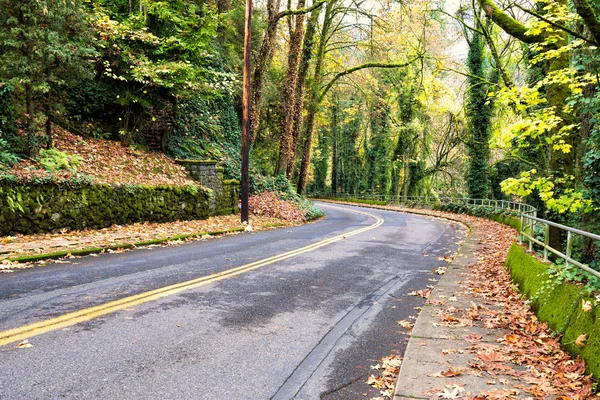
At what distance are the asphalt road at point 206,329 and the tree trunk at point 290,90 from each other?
16.2 meters

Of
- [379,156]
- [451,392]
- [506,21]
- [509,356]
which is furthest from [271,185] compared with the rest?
[379,156]

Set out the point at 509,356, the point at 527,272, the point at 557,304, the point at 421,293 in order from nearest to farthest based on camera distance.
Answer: the point at 509,356, the point at 557,304, the point at 527,272, the point at 421,293

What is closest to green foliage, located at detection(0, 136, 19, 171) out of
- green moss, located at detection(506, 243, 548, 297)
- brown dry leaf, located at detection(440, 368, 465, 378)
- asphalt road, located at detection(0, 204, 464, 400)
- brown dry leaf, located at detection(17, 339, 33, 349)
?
asphalt road, located at detection(0, 204, 464, 400)

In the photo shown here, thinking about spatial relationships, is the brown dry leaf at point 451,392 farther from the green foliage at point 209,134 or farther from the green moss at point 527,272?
the green foliage at point 209,134

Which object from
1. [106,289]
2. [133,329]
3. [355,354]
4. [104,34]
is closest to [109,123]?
[104,34]

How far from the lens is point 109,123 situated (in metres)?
17.3

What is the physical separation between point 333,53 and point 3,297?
1217 inches

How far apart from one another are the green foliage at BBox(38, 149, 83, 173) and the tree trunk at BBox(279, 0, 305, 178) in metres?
13.7

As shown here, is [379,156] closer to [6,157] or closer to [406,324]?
[6,157]

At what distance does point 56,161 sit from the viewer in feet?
39.7

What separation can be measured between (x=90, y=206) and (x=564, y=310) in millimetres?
11461

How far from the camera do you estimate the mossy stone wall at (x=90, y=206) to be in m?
10.1

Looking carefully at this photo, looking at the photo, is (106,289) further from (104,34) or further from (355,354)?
(104,34)

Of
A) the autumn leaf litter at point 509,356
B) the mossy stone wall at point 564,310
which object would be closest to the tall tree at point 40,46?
the autumn leaf litter at point 509,356
